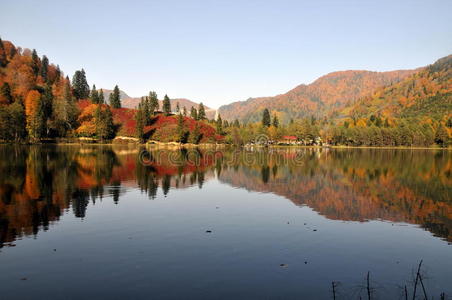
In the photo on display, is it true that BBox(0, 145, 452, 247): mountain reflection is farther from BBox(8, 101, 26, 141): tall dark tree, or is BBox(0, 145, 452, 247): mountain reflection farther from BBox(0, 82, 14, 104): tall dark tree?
BBox(0, 82, 14, 104): tall dark tree

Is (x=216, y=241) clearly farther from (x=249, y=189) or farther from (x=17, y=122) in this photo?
(x=17, y=122)

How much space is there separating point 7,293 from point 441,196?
175ft

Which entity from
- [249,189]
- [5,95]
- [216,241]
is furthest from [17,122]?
[216,241]

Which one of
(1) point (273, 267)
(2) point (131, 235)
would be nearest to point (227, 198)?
(2) point (131, 235)

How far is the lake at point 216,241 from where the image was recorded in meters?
17.4

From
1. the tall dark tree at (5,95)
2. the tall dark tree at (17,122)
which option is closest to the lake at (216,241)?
the tall dark tree at (17,122)

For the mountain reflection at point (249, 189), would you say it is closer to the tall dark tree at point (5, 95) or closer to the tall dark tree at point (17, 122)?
the tall dark tree at point (17, 122)

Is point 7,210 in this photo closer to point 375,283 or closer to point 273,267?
point 273,267

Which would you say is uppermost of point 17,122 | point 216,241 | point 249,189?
point 17,122

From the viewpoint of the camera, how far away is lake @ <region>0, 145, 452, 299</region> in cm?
1741

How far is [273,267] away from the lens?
2014cm

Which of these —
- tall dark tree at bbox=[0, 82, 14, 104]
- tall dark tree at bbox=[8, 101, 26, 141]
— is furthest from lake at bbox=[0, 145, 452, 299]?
tall dark tree at bbox=[0, 82, 14, 104]

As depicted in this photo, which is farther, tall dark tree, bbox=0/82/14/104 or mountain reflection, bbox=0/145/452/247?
tall dark tree, bbox=0/82/14/104

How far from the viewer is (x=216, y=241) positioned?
986 inches
